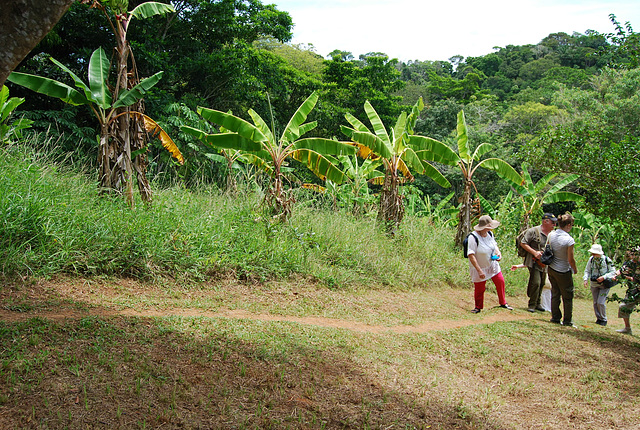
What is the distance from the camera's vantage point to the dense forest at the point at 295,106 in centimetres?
795

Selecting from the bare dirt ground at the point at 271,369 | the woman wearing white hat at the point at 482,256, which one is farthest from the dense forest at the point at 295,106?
the bare dirt ground at the point at 271,369

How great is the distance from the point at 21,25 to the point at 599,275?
9.54 meters

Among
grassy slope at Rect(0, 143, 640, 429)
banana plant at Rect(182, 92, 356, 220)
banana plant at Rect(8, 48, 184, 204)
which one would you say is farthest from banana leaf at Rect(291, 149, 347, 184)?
banana plant at Rect(8, 48, 184, 204)

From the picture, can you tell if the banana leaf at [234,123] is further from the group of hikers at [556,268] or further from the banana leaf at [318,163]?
the group of hikers at [556,268]

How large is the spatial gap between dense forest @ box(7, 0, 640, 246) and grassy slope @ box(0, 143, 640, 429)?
99.3 inches

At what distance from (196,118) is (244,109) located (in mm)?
4687

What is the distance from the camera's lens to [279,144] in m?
10.4

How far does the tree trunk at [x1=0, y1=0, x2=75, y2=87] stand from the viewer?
2.54m

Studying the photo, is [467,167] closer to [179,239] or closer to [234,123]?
[234,123]

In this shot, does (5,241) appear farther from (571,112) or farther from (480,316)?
(571,112)

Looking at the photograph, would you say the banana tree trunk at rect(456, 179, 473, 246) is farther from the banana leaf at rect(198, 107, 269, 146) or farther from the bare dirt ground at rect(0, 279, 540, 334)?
the banana leaf at rect(198, 107, 269, 146)

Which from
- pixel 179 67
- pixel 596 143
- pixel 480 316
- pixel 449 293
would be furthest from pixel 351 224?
pixel 179 67

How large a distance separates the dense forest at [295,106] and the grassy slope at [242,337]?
252 centimetres

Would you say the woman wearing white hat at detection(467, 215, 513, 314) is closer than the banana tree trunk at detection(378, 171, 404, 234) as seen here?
Yes
